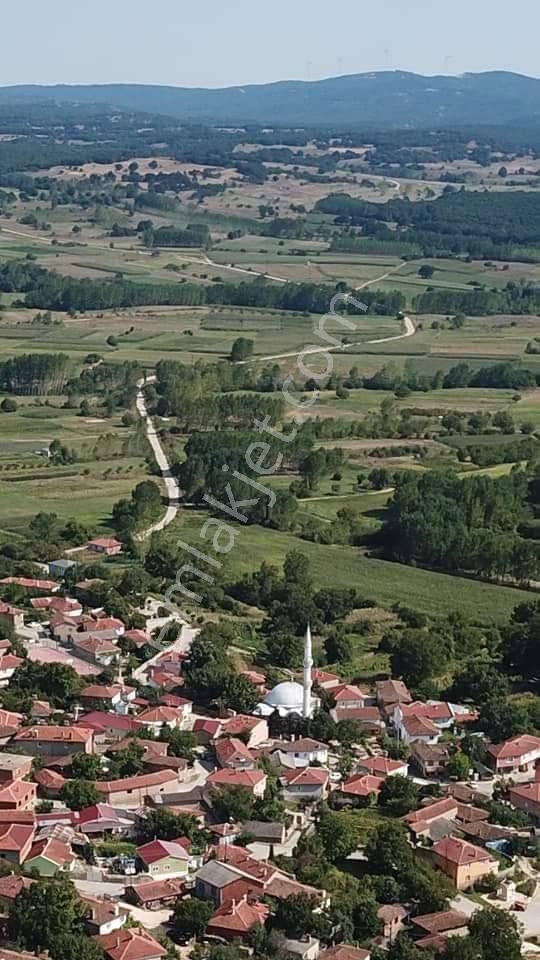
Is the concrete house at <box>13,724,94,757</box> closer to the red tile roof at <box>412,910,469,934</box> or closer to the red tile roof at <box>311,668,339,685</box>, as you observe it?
the red tile roof at <box>311,668,339,685</box>

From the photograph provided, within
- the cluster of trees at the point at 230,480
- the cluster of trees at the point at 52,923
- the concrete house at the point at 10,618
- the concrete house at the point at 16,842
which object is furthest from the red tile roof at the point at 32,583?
the cluster of trees at the point at 52,923

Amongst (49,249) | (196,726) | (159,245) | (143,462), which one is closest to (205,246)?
(159,245)

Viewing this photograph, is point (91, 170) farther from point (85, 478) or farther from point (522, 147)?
point (85, 478)

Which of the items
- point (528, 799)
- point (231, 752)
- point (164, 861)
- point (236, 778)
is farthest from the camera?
point (231, 752)

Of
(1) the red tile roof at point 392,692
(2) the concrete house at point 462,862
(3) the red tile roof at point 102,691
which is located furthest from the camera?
(1) the red tile roof at point 392,692

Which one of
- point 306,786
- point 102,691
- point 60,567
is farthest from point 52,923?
point 60,567

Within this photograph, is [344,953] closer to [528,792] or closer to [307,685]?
[528,792]

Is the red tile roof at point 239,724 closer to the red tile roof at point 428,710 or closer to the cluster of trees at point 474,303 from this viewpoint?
the red tile roof at point 428,710
